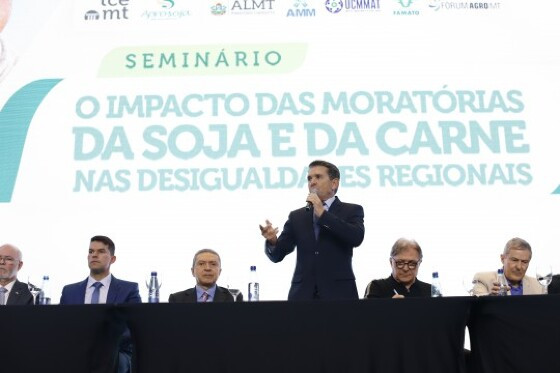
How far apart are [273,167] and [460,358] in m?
2.54

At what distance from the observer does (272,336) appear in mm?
2549

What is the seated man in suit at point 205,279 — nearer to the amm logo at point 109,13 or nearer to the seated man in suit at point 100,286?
the seated man in suit at point 100,286

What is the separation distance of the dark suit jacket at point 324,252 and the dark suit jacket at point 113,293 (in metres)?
0.82

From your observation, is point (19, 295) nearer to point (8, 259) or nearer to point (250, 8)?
point (8, 259)

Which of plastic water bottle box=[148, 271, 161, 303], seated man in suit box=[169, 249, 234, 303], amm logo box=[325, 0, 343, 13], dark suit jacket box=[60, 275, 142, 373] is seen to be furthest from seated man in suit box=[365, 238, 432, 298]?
amm logo box=[325, 0, 343, 13]

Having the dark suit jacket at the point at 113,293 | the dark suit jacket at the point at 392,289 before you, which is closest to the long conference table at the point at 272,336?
the dark suit jacket at the point at 392,289

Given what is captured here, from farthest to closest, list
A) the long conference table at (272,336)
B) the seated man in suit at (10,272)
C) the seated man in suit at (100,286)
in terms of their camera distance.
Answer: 1. the seated man in suit at (10,272)
2. the seated man in suit at (100,286)
3. the long conference table at (272,336)

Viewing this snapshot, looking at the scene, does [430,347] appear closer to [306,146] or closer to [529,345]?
[529,345]

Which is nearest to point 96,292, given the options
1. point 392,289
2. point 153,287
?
point 153,287

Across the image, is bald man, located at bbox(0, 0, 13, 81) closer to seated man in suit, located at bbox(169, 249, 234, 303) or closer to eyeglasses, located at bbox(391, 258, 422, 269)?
seated man in suit, located at bbox(169, 249, 234, 303)

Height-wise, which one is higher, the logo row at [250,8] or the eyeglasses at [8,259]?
the logo row at [250,8]

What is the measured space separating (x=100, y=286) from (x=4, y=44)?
209 cm

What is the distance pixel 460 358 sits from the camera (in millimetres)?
2602

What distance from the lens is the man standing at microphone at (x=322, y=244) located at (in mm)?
3441
